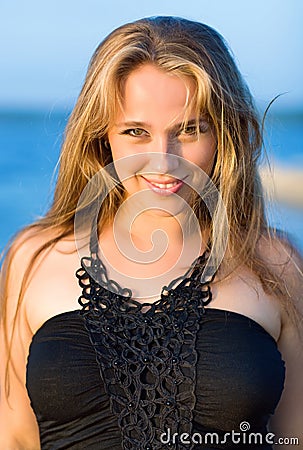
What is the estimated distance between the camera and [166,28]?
166 cm

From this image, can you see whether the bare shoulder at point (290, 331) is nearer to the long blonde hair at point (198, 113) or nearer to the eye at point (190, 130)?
the long blonde hair at point (198, 113)

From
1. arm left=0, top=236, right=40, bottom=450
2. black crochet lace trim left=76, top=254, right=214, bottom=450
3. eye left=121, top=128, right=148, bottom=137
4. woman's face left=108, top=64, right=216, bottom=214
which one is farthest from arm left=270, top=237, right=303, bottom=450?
arm left=0, top=236, right=40, bottom=450

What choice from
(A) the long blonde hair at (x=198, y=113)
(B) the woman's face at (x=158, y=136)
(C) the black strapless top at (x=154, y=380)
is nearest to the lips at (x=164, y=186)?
(B) the woman's face at (x=158, y=136)

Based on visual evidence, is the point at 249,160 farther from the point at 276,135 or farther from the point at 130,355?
the point at 130,355

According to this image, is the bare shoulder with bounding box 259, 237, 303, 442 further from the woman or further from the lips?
the lips

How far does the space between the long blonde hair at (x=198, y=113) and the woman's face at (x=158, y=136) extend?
0.07 ft

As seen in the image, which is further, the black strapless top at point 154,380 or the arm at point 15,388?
the arm at point 15,388

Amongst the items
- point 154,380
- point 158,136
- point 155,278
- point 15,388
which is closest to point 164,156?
point 158,136

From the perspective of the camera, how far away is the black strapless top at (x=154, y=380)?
1.52 meters

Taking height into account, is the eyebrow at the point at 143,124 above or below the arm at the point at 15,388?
above

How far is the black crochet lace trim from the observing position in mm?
1522

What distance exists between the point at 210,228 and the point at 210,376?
13.4 inches

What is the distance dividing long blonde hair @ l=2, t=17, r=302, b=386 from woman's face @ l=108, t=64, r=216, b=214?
0.02 m

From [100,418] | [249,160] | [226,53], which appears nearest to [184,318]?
[100,418]
